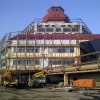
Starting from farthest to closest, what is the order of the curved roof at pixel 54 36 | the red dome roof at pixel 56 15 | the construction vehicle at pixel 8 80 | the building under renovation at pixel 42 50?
the red dome roof at pixel 56 15, the curved roof at pixel 54 36, the building under renovation at pixel 42 50, the construction vehicle at pixel 8 80

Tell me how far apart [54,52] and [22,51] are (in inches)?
373

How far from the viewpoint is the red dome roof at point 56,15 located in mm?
118312

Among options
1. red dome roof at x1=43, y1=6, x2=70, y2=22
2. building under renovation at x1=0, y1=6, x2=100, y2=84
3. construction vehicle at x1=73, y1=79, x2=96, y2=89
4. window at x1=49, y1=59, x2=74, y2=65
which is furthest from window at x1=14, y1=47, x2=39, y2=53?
construction vehicle at x1=73, y1=79, x2=96, y2=89

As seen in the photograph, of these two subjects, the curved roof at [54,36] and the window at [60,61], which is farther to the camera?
the curved roof at [54,36]

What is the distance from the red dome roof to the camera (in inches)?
4658

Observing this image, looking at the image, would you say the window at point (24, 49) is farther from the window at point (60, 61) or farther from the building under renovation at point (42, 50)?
the window at point (60, 61)

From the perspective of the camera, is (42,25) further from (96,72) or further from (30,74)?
(96,72)

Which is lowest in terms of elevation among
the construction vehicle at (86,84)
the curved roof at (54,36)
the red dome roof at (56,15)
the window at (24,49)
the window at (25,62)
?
the construction vehicle at (86,84)

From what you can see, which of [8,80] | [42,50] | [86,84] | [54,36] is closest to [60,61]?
[42,50]

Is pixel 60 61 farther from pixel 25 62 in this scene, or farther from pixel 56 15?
pixel 56 15

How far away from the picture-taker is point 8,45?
97312 mm

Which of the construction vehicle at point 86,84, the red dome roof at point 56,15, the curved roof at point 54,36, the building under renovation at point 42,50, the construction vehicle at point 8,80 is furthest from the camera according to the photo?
the red dome roof at point 56,15

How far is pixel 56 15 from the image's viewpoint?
11944cm

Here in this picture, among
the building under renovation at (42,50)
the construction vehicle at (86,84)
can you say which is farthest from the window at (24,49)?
the construction vehicle at (86,84)
